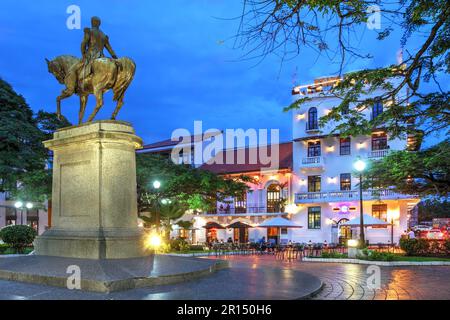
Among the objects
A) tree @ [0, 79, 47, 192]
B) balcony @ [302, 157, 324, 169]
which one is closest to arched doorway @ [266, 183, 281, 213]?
balcony @ [302, 157, 324, 169]

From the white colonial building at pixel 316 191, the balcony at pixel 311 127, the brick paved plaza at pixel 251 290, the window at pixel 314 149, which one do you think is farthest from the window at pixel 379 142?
the brick paved plaza at pixel 251 290

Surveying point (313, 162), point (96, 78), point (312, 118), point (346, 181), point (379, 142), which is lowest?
point (346, 181)

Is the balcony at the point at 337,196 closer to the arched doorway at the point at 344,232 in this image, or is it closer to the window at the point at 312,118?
the arched doorway at the point at 344,232

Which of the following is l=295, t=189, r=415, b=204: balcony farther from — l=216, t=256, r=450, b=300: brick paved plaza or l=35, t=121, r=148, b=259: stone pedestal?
l=35, t=121, r=148, b=259: stone pedestal

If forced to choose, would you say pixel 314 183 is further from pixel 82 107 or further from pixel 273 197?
pixel 82 107

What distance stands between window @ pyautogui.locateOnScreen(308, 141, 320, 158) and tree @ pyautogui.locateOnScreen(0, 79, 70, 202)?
78.1ft

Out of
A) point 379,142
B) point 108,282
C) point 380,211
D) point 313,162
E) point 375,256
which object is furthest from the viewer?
point 313,162

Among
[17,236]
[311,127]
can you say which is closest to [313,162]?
[311,127]

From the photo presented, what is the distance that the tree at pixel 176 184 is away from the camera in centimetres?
2775

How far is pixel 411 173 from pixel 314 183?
77.9ft

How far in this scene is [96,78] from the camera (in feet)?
37.7

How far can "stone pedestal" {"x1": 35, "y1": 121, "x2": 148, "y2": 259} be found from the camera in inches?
410

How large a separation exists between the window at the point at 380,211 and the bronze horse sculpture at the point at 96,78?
33.0m
